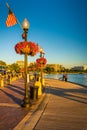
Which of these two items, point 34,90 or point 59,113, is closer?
point 59,113

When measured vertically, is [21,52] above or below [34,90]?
above

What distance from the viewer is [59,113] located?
1064cm

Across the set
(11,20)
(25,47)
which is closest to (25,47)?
(25,47)

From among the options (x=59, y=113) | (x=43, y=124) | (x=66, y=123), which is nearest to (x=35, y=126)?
(x=43, y=124)

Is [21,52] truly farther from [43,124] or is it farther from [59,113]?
[43,124]

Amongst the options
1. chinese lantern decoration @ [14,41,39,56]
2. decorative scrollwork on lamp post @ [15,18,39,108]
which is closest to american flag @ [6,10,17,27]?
decorative scrollwork on lamp post @ [15,18,39,108]

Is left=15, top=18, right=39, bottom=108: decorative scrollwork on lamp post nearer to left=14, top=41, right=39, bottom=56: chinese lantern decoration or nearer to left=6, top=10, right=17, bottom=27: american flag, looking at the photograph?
left=14, top=41, right=39, bottom=56: chinese lantern decoration

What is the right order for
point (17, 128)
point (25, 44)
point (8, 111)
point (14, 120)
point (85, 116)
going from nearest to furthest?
point (17, 128) < point (14, 120) < point (85, 116) < point (8, 111) < point (25, 44)

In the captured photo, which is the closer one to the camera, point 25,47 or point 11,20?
point 25,47

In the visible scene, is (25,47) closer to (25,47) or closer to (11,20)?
(25,47)

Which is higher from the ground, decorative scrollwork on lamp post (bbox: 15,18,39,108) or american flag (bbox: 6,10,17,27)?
american flag (bbox: 6,10,17,27)

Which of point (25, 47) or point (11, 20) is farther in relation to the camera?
point (11, 20)

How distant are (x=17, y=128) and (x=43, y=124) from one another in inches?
40.2

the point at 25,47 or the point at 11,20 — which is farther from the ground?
the point at 11,20
